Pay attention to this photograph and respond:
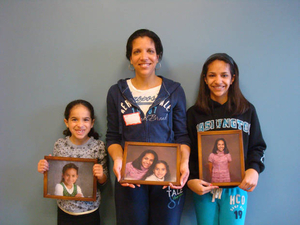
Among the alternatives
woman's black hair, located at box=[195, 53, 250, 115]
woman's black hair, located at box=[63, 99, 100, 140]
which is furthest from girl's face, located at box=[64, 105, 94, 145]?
woman's black hair, located at box=[195, 53, 250, 115]

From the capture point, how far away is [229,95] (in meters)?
1.74

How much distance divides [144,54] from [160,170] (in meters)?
0.84

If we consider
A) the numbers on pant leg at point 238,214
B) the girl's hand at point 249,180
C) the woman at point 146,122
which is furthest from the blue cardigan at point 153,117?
the numbers on pant leg at point 238,214

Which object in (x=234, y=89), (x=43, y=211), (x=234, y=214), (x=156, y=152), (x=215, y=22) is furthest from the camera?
(x=43, y=211)

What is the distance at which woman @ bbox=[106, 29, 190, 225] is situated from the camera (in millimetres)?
1547

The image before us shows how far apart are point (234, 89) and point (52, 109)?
64.0 inches

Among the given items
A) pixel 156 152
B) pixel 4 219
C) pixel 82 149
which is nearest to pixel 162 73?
pixel 156 152

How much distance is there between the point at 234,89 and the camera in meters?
1.72

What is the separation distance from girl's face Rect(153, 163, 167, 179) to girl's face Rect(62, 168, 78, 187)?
68cm

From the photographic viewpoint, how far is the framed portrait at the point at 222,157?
1.51m

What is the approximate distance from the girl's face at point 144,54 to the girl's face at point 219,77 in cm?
46

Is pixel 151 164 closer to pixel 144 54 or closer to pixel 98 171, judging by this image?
pixel 98 171

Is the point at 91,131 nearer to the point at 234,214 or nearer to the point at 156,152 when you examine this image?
the point at 156,152

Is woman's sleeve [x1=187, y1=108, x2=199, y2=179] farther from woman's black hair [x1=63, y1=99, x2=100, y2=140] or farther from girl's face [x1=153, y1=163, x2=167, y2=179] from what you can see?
woman's black hair [x1=63, y1=99, x2=100, y2=140]
